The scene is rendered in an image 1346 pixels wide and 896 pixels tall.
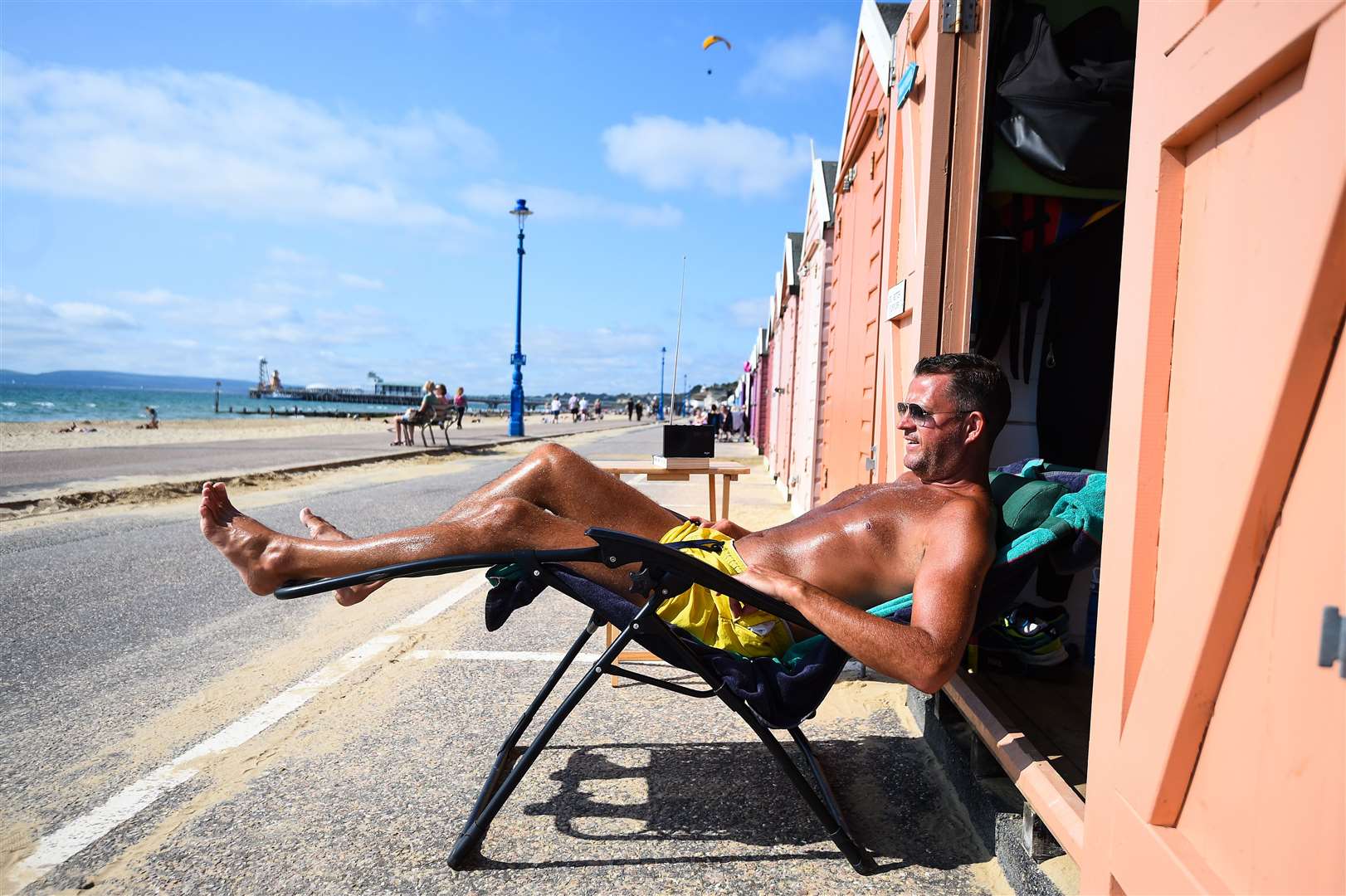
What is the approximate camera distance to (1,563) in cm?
526

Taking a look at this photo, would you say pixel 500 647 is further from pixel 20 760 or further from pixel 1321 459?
pixel 1321 459

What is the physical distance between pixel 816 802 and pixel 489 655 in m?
2.12

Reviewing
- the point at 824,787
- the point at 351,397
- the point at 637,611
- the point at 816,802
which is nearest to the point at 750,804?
the point at 824,787

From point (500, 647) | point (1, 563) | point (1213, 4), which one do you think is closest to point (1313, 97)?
point (1213, 4)

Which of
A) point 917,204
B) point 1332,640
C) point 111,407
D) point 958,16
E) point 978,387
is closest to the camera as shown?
point 1332,640

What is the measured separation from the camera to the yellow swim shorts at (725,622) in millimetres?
2377

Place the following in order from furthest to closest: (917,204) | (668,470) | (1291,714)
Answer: (668,470)
(917,204)
(1291,714)

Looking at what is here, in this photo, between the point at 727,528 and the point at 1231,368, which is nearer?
the point at 1231,368

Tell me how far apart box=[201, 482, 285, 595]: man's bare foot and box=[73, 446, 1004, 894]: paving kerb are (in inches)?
26.3

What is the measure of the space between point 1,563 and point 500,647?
3811 mm

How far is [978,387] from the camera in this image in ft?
7.84

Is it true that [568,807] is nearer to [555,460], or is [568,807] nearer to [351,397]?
[555,460]

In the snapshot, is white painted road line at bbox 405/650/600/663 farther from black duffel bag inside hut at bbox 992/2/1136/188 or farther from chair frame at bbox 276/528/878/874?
black duffel bag inside hut at bbox 992/2/1136/188

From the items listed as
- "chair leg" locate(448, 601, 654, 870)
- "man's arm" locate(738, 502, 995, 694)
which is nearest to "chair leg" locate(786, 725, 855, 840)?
"man's arm" locate(738, 502, 995, 694)
